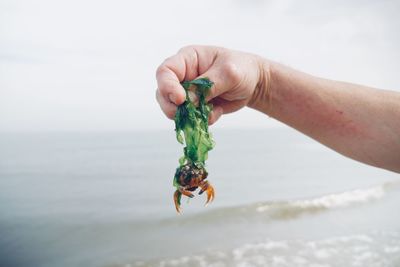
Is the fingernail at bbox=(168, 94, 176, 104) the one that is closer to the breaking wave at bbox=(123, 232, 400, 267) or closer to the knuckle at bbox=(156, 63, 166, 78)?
the knuckle at bbox=(156, 63, 166, 78)

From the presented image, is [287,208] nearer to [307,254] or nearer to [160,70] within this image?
[307,254]

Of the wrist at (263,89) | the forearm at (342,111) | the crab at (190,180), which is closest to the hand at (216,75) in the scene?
the wrist at (263,89)

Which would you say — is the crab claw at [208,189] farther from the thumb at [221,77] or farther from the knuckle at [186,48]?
the knuckle at [186,48]

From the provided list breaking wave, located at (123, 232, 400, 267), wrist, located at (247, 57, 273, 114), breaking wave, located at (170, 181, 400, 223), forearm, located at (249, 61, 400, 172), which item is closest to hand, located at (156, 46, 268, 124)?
wrist, located at (247, 57, 273, 114)

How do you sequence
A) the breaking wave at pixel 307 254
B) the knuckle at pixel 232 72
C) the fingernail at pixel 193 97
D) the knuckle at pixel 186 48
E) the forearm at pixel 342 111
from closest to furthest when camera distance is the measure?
1. the fingernail at pixel 193 97
2. the knuckle at pixel 232 72
3. the knuckle at pixel 186 48
4. the forearm at pixel 342 111
5. the breaking wave at pixel 307 254

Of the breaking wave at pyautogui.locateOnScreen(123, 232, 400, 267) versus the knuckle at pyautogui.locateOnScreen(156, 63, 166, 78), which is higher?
the knuckle at pyautogui.locateOnScreen(156, 63, 166, 78)

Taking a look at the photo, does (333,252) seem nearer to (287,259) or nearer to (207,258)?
(287,259)
